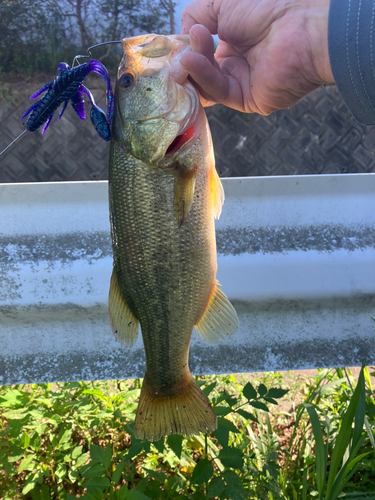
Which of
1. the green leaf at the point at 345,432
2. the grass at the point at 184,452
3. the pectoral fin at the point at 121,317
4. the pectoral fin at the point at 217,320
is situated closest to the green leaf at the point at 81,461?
the grass at the point at 184,452

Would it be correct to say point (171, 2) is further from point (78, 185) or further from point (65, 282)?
point (65, 282)

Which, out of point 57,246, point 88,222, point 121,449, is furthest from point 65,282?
point 121,449

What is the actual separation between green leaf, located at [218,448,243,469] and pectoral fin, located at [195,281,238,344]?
509 millimetres

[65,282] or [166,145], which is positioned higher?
[166,145]

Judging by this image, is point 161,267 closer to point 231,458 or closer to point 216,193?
point 216,193

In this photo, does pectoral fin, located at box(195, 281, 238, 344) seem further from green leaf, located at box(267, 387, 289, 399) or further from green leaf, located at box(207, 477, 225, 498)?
green leaf, located at box(207, 477, 225, 498)

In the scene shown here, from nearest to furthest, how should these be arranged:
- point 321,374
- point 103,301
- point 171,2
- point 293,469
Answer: point 103,301
point 293,469
point 321,374
point 171,2

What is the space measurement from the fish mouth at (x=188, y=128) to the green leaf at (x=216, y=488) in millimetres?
1416

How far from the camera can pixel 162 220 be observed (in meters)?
1.37

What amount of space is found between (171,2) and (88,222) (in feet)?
16.0

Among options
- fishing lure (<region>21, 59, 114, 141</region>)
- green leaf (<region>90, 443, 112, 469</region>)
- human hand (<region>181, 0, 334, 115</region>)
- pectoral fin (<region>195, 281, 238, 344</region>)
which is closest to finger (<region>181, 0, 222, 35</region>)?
human hand (<region>181, 0, 334, 115</region>)

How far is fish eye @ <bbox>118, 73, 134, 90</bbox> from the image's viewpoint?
1.45m

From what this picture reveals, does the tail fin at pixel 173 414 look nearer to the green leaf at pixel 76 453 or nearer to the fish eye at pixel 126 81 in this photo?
the green leaf at pixel 76 453

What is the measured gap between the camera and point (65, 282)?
190 centimetres
